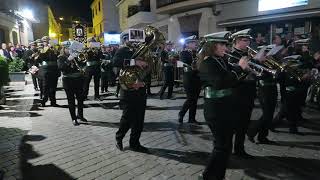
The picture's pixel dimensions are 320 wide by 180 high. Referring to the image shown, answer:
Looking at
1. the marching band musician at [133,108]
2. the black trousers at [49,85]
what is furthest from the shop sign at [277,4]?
the marching band musician at [133,108]

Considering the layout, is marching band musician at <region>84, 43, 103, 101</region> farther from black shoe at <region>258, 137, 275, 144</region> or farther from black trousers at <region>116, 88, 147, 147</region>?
black shoe at <region>258, 137, 275, 144</region>

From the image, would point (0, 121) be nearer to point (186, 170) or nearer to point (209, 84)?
point (186, 170)

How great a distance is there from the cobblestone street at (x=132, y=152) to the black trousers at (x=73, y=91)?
405 mm

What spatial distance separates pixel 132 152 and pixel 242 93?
2183 mm

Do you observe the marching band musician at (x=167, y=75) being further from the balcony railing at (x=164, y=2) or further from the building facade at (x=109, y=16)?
the building facade at (x=109, y=16)

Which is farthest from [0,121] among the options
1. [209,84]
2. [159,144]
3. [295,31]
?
[295,31]

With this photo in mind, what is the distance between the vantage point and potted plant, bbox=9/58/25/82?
15.9 m

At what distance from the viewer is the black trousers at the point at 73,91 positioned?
811 cm

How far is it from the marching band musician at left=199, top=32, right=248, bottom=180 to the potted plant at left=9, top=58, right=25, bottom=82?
45.3ft

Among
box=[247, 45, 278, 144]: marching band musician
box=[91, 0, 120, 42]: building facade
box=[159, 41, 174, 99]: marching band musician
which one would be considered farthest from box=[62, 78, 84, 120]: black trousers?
box=[91, 0, 120, 42]: building facade

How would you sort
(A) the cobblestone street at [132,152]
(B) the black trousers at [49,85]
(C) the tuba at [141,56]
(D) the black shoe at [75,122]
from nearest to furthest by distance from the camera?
(A) the cobblestone street at [132,152] < (C) the tuba at [141,56] < (D) the black shoe at [75,122] < (B) the black trousers at [49,85]

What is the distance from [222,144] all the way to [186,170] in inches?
42.3

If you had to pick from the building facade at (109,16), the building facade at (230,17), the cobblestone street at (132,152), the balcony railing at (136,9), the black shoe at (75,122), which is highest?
the building facade at (109,16)

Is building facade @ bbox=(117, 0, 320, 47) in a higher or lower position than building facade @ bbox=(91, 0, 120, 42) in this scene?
lower
